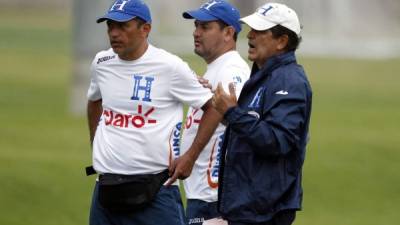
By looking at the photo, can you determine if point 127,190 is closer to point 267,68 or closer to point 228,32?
point 267,68

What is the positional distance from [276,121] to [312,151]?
13.7m

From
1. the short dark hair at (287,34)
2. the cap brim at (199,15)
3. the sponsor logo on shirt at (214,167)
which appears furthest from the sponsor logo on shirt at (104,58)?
the short dark hair at (287,34)

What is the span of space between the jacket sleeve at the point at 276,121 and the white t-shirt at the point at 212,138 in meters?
1.63

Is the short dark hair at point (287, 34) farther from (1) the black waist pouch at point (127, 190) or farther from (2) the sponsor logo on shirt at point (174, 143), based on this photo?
(1) the black waist pouch at point (127, 190)

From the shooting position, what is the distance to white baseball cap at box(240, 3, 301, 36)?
8094 mm

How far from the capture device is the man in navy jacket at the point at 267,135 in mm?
7805

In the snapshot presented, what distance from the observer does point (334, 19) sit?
4750 cm

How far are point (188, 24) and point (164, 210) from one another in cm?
4174

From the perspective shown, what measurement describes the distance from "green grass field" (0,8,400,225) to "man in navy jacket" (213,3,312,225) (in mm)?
7308

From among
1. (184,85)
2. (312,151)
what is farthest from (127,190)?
(312,151)

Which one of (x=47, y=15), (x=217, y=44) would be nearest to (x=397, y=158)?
(x=217, y=44)

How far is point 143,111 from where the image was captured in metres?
8.91

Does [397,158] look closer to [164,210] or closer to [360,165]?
[360,165]

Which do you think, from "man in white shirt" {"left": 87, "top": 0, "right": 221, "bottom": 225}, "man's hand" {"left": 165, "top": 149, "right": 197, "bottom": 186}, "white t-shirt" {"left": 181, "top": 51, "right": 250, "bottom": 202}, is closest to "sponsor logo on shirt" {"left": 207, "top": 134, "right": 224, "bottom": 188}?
"white t-shirt" {"left": 181, "top": 51, "right": 250, "bottom": 202}
